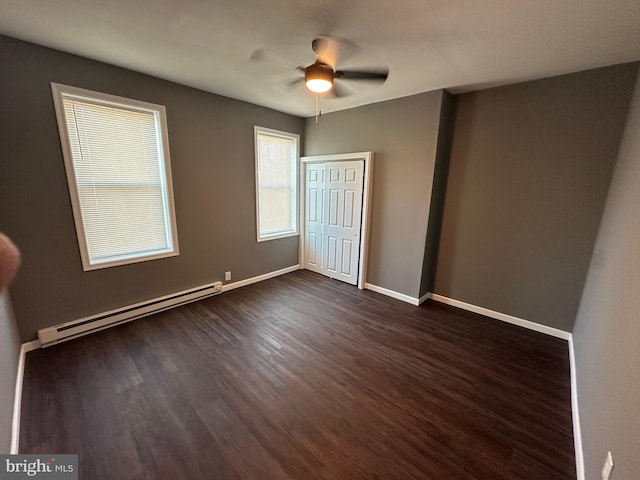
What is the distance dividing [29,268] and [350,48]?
130 inches

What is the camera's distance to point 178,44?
2.07 meters

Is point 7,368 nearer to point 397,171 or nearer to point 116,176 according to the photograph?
point 116,176

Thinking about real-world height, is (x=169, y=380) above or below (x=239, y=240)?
below

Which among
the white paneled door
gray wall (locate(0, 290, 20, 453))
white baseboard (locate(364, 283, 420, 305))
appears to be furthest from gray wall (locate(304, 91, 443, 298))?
gray wall (locate(0, 290, 20, 453))

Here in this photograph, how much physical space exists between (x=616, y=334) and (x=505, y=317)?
5.99 feet

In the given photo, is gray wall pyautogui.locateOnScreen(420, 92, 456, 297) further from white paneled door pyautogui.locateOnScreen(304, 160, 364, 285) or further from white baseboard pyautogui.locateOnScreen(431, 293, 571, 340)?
white paneled door pyautogui.locateOnScreen(304, 160, 364, 285)

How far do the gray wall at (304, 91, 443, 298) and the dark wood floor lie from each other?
2.81 ft

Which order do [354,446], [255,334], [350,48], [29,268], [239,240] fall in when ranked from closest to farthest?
[354,446] < [350,48] < [29,268] < [255,334] < [239,240]

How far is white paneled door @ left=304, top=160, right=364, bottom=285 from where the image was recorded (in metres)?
3.83

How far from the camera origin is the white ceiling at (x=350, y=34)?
159 centimetres

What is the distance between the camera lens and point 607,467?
1.12 metres

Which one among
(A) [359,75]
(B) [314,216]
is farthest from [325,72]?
(B) [314,216]

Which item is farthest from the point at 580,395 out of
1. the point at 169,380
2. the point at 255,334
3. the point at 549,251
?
the point at 169,380

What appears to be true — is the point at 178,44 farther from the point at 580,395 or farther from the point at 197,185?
the point at 580,395
